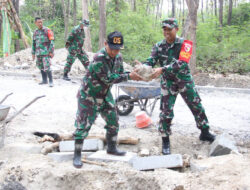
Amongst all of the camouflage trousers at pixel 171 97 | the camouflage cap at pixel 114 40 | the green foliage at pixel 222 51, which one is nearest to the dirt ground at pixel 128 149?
the camouflage trousers at pixel 171 97

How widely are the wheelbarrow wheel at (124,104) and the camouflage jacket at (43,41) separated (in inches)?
132

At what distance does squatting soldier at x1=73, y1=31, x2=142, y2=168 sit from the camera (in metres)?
3.43

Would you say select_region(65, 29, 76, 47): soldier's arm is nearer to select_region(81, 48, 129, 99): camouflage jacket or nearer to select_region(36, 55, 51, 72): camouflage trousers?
select_region(36, 55, 51, 72): camouflage trousers

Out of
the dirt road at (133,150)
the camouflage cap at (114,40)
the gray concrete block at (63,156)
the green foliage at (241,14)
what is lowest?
the dirt road at (133,150)

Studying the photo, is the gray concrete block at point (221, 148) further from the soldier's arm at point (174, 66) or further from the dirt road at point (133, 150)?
the soldier's arm at point (174, 66)

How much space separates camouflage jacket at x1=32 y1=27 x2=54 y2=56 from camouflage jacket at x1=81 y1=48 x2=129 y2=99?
5.40 m

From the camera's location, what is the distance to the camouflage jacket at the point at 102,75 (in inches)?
135

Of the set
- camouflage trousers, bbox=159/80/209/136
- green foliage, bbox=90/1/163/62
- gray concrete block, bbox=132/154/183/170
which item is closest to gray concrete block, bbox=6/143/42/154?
gray concrete block, bbox=132/154/183/170

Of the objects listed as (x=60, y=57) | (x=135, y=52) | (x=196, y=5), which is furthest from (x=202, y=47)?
(x=60, y=57)

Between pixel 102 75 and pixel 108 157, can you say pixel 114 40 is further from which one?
pixel 108 157

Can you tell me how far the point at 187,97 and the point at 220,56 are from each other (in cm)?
963

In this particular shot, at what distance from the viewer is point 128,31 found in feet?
52.0

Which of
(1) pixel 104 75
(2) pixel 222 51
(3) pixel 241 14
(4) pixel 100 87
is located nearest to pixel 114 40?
(1) pixel 104 75

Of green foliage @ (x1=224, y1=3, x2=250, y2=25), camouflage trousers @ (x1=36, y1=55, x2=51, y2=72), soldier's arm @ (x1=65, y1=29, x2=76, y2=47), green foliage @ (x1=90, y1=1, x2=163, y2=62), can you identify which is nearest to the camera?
camouflage trousers @ (x1=36, y1=55, x2=51, y2=72)
